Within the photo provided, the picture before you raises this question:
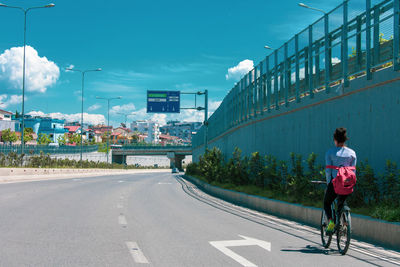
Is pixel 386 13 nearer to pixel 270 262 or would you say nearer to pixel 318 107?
pixel 318 107

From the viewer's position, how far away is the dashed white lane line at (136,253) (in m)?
6.48

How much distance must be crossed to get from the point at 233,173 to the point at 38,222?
40.2ft

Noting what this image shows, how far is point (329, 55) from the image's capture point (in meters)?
14.0

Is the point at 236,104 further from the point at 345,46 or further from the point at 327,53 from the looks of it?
the point at 345,46

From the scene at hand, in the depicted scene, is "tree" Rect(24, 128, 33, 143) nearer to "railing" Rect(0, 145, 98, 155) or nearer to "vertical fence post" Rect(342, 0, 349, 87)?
"railing" Rect(0, 145, 98, 155)

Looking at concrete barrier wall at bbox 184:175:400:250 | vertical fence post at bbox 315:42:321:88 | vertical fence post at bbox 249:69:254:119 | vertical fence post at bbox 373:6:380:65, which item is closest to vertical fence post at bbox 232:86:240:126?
vertical fence post at bbox 249:69:254:119

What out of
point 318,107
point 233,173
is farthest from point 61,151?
point 318,107

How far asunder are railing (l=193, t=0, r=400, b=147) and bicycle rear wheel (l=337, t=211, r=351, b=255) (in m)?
4.18

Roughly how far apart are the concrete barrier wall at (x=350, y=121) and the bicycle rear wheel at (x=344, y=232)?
128 inches

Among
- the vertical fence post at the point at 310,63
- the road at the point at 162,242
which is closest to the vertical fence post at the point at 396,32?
the road at the point at 162,242

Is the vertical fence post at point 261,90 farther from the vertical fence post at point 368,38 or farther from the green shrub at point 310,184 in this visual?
the vertical fence post at point 368,38

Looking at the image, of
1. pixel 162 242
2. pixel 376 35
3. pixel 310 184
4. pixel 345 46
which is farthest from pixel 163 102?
pixel 162 242

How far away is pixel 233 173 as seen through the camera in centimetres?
2144

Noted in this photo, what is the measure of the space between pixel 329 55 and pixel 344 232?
7889mm
